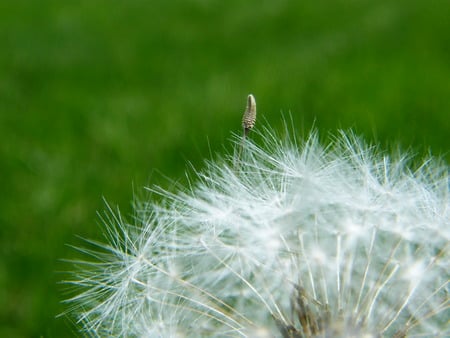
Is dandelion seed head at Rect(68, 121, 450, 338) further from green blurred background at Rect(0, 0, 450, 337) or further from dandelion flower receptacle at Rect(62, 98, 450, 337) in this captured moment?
green blurred background at Rect(0, 0, 450, 337)

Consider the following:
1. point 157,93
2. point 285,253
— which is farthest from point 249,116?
point 157,93

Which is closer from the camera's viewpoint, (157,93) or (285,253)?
(285,253)

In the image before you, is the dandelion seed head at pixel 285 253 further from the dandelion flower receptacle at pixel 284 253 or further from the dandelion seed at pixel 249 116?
the dandelion seed at pixel 249 116

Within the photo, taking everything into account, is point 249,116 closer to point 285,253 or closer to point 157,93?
point 285,253

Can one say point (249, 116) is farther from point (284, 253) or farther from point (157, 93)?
point (157, 93)

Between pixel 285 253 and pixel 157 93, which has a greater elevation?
pixel 157 93

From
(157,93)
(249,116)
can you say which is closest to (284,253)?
(249,116)

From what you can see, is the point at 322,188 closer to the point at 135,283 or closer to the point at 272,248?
the point at 272,248

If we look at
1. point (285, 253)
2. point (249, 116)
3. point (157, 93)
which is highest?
point (157, 93)
